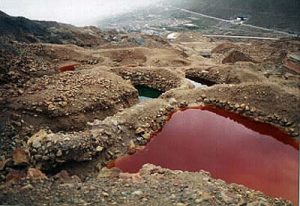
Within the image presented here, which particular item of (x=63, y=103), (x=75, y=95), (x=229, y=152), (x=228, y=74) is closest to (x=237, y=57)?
(x=228, y=74)

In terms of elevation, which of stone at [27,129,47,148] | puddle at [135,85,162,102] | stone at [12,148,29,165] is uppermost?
puddle at [135,85,162,102]

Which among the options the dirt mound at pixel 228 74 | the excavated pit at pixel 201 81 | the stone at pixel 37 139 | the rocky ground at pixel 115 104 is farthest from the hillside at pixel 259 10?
the stone at pixel 37 139

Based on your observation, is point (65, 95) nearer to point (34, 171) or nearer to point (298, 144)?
point (34, 171)

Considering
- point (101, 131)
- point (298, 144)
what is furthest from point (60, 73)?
point (298, 144)

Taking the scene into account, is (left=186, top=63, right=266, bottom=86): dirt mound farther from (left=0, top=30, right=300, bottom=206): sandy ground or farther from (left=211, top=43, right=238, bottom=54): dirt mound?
(left=211, top=43, right=238, bottom=54): dirt mound

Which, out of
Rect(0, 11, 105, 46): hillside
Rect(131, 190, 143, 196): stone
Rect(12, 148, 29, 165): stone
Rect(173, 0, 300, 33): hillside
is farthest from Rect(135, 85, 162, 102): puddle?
Rect(12, 148, 29, 165): stone

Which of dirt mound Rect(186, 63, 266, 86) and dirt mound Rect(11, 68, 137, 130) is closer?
dirt mound Rect(11, 68, 137, 130)
